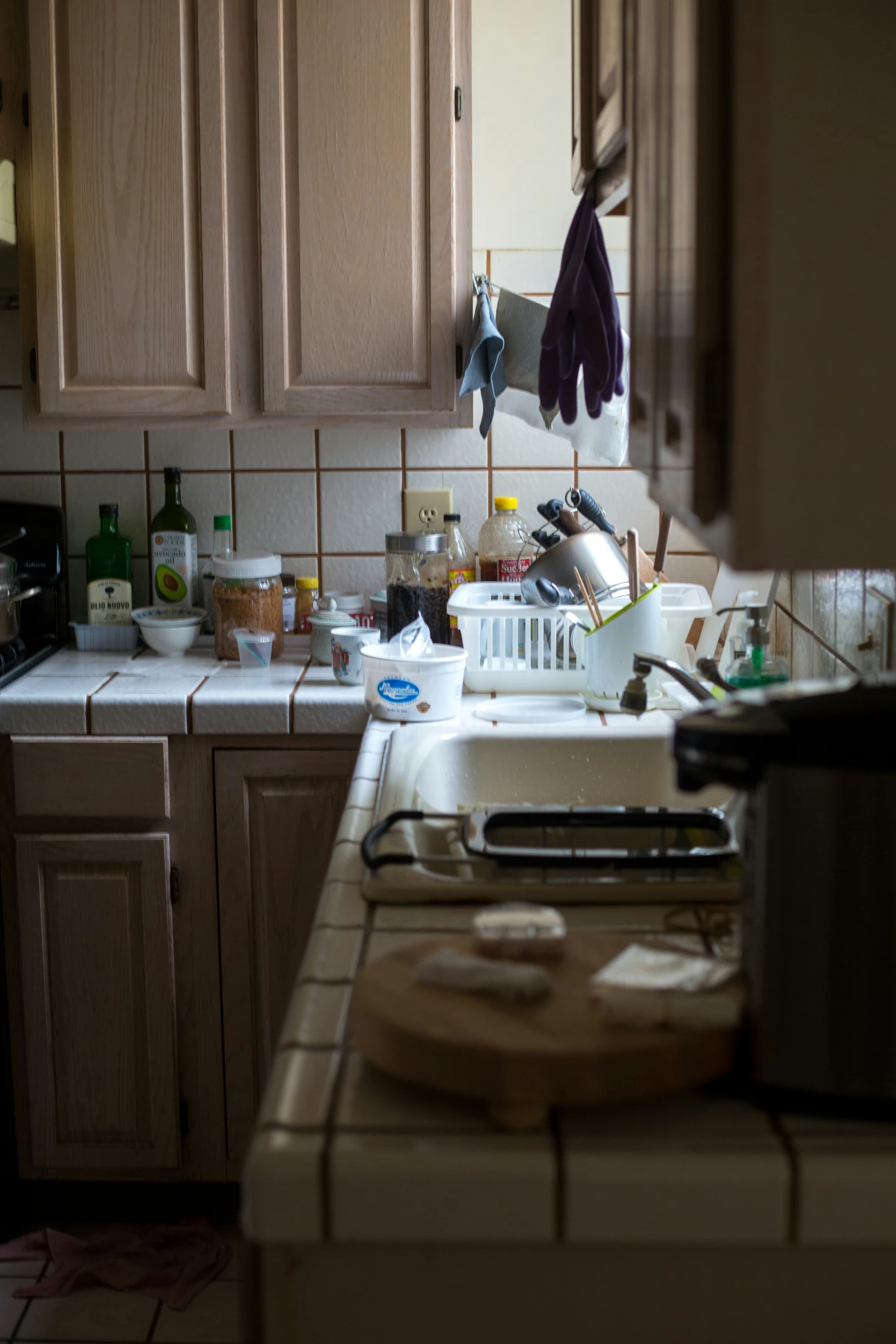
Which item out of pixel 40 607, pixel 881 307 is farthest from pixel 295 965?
pixel 881 307

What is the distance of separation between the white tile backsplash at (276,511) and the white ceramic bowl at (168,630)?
252mm

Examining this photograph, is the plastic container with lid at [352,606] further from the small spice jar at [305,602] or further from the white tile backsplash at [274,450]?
the white tile backsplash at [274,450]

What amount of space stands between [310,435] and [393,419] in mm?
347

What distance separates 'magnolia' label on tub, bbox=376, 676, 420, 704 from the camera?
2.11 metres

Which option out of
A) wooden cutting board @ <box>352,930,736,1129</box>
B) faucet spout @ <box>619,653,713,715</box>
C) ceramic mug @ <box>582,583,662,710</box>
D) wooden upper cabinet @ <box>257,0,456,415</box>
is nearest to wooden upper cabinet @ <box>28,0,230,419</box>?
wooden upper cabinet @ <box>257,0,456,415</box>

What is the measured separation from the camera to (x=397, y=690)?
6.93 ft

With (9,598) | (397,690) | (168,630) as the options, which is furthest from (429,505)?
(9,598)

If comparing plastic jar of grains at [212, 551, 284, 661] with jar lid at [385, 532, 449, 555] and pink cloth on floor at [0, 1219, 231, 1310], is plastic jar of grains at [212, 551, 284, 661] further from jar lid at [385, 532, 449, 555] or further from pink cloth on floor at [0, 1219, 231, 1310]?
pink cloth on floor at [0, 1219, 231, 1310]

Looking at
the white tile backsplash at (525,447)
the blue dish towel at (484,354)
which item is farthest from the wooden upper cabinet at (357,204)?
the white tile backsplash at (525,447)

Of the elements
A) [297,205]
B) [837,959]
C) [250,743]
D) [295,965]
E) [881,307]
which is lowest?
[295,965]

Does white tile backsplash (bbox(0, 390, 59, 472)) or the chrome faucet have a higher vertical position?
white tile backsplash (bbox(0, 390, 59, 472))

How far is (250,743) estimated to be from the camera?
7.41ft

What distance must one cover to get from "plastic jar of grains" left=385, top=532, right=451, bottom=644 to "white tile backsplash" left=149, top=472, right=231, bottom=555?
0.45m

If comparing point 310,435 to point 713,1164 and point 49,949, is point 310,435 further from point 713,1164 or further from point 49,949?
point 713,1164
